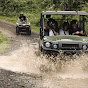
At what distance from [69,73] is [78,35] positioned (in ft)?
5.31

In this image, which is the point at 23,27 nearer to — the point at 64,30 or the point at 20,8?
the point at 64,30

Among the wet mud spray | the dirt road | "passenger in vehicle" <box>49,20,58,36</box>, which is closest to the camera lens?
the dirt road

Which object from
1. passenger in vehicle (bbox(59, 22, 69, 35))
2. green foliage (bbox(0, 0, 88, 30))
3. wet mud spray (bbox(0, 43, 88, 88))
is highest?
passenger in vehicle (bbox(59, 22, 69, 35))

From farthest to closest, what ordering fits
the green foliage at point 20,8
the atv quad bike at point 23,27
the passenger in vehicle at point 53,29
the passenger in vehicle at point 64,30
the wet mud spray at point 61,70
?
the green foliage at point 20,8 < the atv quad bike at point 23,27 < the passenger in vehicle at point 64,30 < the passenger in vehicle at point 53,29 < the wet mud spray at point 61,70

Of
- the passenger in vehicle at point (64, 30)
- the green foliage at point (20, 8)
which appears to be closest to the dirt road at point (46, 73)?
the passenger in vehicle at point (64, 30)

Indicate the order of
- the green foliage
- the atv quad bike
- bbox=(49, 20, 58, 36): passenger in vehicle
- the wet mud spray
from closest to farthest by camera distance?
the wet mud spray, bbox=(49, 20, 58, 36): passenger in vehicle, the atv quad bike, the green foliage

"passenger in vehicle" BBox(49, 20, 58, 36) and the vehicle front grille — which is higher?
"passenger in vehicle" BBox(49, 20, 58, 36)

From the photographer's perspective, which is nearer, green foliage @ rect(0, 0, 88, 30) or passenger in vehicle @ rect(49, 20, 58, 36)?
passenger in vehicle @ rect(49, 20, 58, 36)

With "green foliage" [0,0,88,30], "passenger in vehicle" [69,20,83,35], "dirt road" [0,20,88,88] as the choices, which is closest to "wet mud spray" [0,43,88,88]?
"dirt road" [0,20,88,88]

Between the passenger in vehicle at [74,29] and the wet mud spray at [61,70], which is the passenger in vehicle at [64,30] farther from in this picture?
the wet mud spray at [61,70]

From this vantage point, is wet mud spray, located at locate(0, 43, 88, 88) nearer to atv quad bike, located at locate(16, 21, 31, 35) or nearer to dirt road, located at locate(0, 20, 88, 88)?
dirt road, located at locate(0, 20, 88, 88)

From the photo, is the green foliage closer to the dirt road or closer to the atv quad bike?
the atv quad bike

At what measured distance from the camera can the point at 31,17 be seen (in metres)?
24.0

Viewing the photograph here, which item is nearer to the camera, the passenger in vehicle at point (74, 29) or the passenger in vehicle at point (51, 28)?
the passenger in vehicle at point (51, 28)
